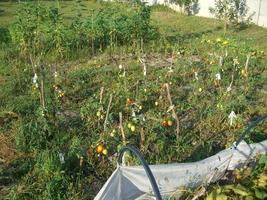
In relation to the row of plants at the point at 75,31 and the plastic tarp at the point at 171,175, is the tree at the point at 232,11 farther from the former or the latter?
the plastic tarp at the point at 171,175

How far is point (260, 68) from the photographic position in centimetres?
736

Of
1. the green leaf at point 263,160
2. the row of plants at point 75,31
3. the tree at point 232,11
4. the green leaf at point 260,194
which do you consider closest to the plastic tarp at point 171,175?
the green leaf at point 263,160

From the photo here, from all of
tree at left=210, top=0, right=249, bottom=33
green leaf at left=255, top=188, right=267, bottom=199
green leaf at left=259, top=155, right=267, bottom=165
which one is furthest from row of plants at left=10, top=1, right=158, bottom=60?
green leaf at left=255, top=188, right=267, bottom=199

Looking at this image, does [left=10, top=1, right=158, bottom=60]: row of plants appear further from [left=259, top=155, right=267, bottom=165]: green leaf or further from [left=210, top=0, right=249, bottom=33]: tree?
[left=259, top=155, right=267, bottom=165]: green leaf

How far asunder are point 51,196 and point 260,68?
4784mm

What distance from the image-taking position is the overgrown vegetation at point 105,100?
4.29 meters

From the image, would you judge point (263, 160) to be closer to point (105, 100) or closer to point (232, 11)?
point (105, 100)

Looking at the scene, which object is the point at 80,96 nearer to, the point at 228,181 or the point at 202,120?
the point at 202,120

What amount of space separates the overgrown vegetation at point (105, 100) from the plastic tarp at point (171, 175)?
243 millimetres

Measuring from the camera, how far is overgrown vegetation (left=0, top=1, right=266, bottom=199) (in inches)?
169

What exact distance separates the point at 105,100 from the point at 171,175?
7.78 ft

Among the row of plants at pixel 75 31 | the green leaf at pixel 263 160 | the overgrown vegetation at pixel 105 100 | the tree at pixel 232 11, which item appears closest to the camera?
the green leaf at pixel 263 160

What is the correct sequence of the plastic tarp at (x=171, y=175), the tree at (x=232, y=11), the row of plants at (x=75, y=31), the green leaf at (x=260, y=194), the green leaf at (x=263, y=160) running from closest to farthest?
the green leaf at (x=260, y=194) < the plastic tarp at (x=171, y=175) < the green leaf at (x=263, y=160) < the row of plants at (x=75, y=31) < the tree at (x=232, y=11)

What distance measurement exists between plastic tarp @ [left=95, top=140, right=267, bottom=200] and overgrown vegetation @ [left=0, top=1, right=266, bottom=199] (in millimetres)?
243
